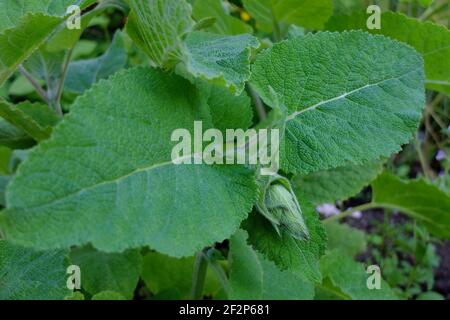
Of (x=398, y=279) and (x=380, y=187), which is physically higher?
(x=380, y=187)

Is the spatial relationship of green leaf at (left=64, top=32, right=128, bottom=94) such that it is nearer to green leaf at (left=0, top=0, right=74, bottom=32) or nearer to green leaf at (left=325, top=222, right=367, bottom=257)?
green leaf at (left=0, top=0, right=74, bottom=32)

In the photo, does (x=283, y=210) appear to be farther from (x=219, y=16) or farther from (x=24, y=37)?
(x=219, y=16)

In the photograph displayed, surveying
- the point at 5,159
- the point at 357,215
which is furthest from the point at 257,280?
the point at 357,215

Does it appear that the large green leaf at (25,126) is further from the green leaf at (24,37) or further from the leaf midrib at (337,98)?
the leaf midrib at (337,98)

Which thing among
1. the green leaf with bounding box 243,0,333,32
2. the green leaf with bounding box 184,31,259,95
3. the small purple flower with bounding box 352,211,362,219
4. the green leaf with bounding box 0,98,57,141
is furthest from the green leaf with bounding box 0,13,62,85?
the small purple flower with bounding box 352,211,362,219

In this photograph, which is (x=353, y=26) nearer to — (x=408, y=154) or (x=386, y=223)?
(x=386, y=223)

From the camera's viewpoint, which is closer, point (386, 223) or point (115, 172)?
point (115, 172)

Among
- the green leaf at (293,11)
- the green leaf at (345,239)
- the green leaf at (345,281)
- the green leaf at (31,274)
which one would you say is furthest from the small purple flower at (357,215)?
the green leaf at (31,274)

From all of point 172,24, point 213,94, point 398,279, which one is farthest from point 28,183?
point 398,279
